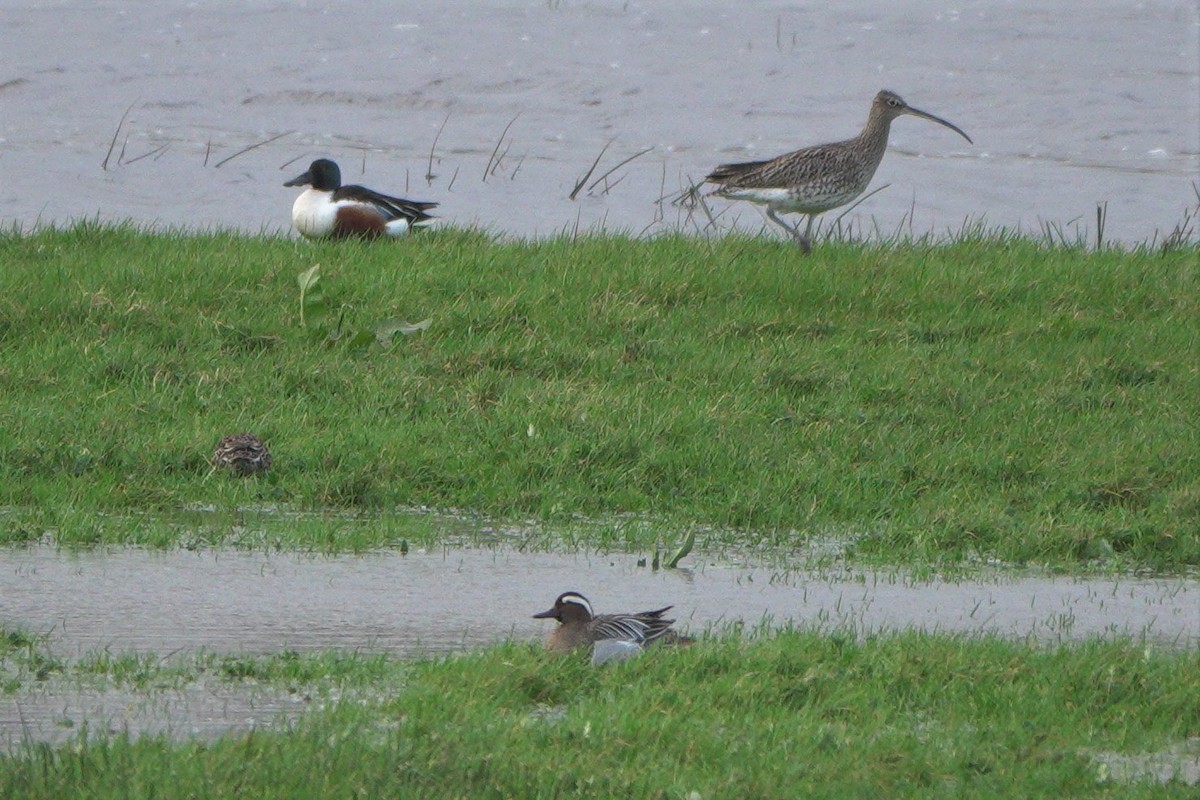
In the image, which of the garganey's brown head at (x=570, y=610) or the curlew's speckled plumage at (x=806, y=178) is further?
the curlew's speckled plumage at (x=806, y=178)

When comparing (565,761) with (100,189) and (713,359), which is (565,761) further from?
(100,189)

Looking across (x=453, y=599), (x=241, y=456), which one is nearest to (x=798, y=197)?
(x=241, y=456)

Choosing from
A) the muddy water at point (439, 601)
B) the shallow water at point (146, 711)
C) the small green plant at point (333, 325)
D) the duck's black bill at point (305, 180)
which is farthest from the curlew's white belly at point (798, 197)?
the shallow water at point (146, 711)

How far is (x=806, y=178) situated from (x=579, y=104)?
1065 cm

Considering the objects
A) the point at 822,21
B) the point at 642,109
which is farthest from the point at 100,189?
the point at 822,21

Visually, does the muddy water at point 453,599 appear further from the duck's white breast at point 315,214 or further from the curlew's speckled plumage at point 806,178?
the curlew's speckled plumage at point 806,178

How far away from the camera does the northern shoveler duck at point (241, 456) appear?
6977 mm

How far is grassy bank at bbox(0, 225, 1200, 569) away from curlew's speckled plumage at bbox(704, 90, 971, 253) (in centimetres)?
58

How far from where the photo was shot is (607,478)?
23.8ft

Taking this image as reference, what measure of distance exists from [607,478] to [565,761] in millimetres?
3225

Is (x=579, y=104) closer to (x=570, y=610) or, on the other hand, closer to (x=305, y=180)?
(x=305, y=180)

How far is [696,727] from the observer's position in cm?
440

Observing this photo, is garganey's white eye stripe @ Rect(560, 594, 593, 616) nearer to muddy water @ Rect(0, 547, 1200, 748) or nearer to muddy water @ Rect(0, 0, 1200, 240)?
muddy water @ Rect(0, 547, 1200, 748)

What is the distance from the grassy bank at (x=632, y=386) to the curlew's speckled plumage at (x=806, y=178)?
1.91 ft
